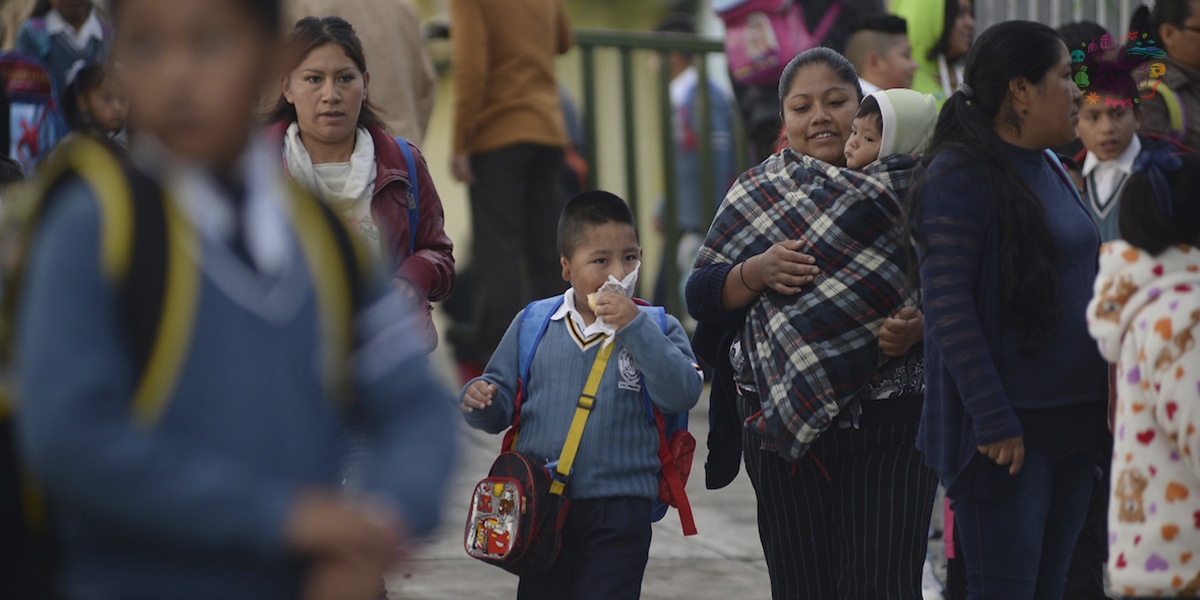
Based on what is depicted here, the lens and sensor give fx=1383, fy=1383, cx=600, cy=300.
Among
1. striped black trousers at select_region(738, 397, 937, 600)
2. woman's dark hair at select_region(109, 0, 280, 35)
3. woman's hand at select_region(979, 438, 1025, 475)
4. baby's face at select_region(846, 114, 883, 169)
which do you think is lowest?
striped black trousers at select_region(738, 397, 937, 600)

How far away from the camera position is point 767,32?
723 centimetres

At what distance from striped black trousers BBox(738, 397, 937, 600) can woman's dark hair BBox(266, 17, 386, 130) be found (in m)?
1.59

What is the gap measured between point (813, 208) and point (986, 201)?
1.88 ft

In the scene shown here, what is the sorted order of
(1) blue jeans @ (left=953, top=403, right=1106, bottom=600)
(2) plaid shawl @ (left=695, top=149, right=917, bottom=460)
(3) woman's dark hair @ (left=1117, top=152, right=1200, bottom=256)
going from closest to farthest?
(3) woman's dark hair @ (left=1117, top=152, right=1200, bottom=256) → (1) blue jeans @ (left=953, top=403, right=1106, bottom=600) → (2) plaid shawl @ (left=695, top=149, right=917, bottom=460)

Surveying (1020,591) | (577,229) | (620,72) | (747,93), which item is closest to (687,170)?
(620,72)

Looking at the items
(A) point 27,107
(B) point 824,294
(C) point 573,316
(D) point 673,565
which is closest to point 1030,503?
(B) point 824,294

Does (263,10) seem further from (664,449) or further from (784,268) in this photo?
(664,449)

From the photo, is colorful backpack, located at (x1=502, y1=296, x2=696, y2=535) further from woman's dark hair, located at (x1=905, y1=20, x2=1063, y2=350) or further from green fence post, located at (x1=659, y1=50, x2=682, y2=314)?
green fence post, located at (x1=659, y1=50, x2=682, y2=314)

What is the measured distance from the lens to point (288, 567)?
5.11 ft

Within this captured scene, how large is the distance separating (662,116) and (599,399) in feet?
17.8

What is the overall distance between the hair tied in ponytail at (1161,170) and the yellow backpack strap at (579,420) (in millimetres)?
1526

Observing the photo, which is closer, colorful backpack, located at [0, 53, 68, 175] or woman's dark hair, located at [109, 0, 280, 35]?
woman's dark hair, located at [109, 0, 280, 35]

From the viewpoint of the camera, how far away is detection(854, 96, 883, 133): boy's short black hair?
4.02 metres

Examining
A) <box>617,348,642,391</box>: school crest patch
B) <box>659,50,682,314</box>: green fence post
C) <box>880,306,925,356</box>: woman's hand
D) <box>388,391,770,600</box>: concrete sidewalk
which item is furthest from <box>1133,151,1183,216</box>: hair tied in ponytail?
<box>659,50,682,314</box>: green fence post
